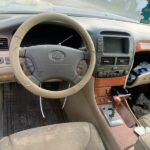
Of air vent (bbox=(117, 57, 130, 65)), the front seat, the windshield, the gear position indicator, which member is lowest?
the front seat

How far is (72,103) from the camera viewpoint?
2.38 meters

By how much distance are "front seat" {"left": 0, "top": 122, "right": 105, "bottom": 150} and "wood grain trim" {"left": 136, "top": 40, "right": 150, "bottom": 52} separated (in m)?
0.68

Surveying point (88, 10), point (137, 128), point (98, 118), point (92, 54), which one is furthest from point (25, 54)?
point (88, 10)

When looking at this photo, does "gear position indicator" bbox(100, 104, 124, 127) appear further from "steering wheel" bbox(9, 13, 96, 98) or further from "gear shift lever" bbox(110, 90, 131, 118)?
"steering wheel" bbox(9, 13, 96, 98)

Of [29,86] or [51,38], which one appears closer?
[29,86]

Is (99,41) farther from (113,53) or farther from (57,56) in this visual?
(57,56)

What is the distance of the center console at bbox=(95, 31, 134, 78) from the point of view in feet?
6.22

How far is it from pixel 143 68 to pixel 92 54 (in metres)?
0.76

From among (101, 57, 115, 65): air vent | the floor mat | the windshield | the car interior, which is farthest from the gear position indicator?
the windshield

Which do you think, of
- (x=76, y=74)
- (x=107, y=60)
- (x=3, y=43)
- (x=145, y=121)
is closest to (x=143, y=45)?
(x=107, y=60)

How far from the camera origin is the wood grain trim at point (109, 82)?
1997mm

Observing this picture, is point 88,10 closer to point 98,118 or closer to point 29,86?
point 98,118

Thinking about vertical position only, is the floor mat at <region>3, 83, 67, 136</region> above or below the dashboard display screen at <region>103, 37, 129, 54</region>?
below

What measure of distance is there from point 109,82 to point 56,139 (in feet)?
1.80
